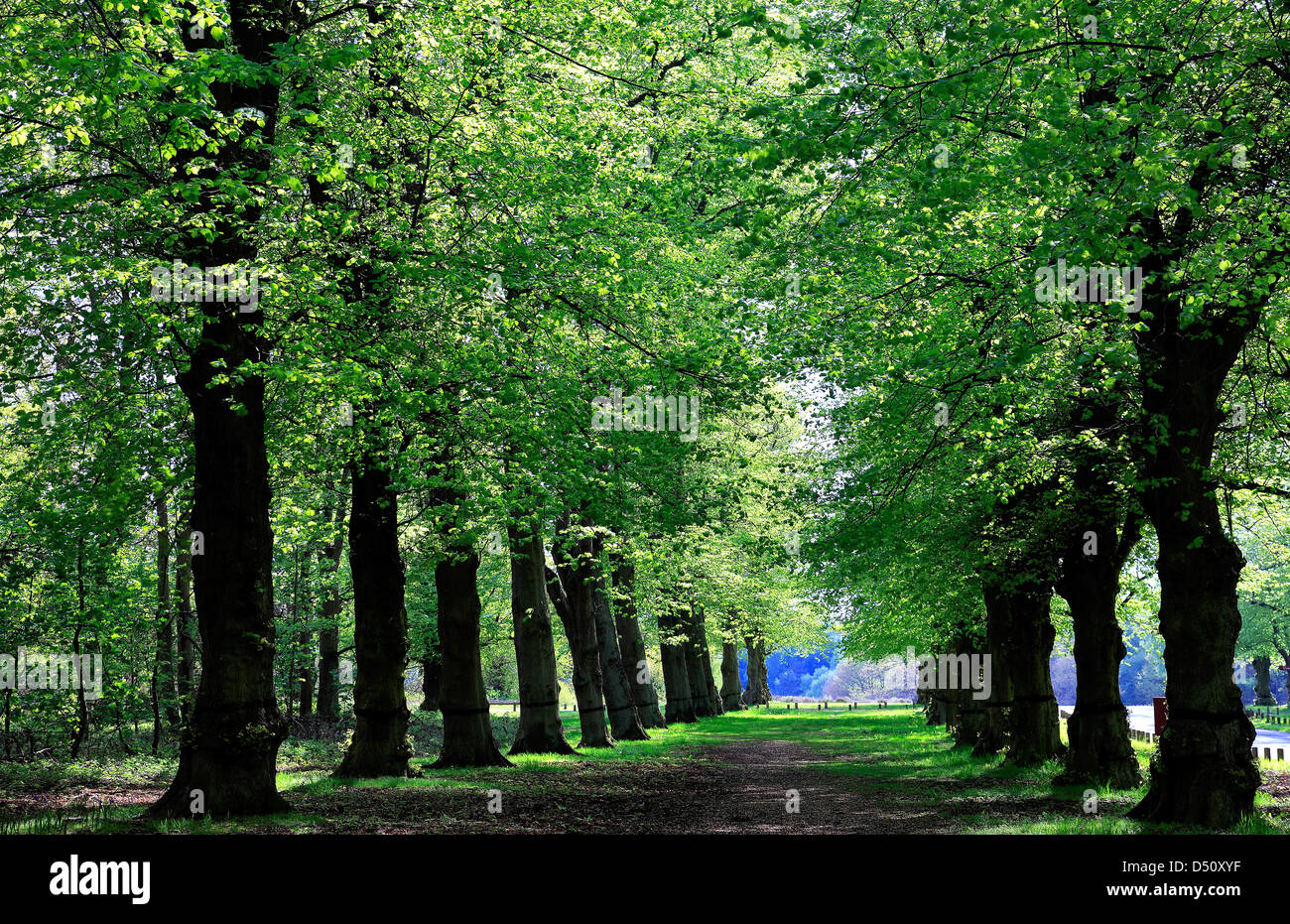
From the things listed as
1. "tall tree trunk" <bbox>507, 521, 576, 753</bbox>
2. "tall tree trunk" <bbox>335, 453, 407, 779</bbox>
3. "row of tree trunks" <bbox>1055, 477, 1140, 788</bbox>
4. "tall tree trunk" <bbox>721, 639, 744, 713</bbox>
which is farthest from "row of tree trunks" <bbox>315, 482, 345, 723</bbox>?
"tall tree trunk" <bbox>721, 639, 744, 713</bbox>

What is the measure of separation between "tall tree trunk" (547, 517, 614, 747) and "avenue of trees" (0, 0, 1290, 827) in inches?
275

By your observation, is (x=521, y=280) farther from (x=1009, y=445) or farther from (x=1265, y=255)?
(x=1265, y=255)

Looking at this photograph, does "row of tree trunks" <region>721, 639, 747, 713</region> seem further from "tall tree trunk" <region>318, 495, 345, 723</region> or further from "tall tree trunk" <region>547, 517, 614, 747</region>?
"tall tree trunk" <region>547, 517, 614, 747</region>

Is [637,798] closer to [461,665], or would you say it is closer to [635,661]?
[461,665]

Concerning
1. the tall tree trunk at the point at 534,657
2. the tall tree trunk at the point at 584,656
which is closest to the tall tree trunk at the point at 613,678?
the tall tree trunk at the point at 584,656

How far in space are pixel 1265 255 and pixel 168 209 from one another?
11.1 metres

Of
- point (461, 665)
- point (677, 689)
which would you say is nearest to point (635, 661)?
point (677, 689)

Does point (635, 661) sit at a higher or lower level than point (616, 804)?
lower

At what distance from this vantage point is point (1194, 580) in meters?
12.4

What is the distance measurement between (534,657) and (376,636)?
7.11 m

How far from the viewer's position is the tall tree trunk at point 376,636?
1666 cm

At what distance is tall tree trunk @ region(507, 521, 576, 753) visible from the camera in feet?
76.0

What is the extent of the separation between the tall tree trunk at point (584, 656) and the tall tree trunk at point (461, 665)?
679 cm
